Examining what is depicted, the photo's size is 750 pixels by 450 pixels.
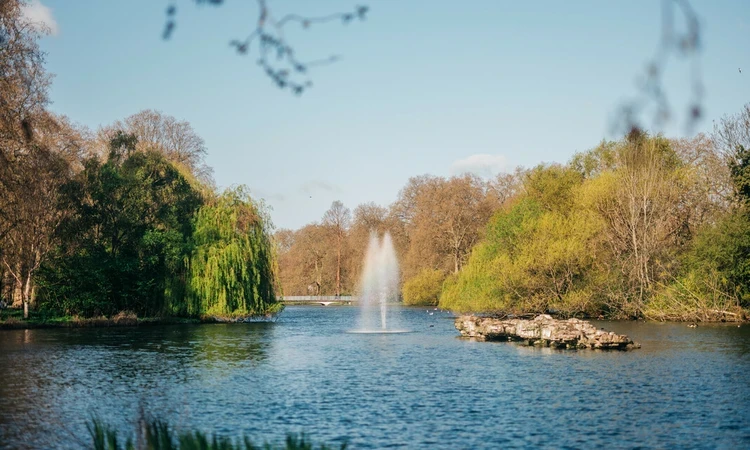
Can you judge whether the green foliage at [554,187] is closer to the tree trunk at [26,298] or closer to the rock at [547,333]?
the rock at [547,333]

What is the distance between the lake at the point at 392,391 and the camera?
15188mm

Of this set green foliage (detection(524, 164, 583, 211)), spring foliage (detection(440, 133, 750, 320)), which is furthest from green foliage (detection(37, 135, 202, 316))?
green foliage (detection(524, 164, 583, 211))

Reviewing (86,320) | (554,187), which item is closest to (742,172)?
(554,187)

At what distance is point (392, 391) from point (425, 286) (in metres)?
58.8

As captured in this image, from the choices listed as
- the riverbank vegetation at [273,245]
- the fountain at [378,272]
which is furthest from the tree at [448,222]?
the riverbank vegetation at [273,245]

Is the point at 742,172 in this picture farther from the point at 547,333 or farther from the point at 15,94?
the point at 15,94

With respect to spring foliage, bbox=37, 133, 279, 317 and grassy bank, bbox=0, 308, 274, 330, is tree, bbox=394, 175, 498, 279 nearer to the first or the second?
spring foliage, bbox=37, 133, 279, 317

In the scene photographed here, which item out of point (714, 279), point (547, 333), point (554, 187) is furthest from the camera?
point (554, 187)

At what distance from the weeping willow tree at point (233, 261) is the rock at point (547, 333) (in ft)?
51.8

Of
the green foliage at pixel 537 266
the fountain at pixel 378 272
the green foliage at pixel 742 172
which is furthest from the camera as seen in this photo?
the fountain at pixel 378 272

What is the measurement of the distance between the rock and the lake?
4.15 ft

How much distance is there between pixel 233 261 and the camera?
48.2 m

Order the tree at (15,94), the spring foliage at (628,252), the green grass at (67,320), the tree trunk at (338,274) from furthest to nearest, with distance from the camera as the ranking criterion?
the tree trunk at (338,274) → the spring foliage at (628,252) → the green grass at (67,320) → the tree at (15,94)

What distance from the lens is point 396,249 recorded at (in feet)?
302
